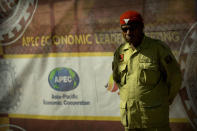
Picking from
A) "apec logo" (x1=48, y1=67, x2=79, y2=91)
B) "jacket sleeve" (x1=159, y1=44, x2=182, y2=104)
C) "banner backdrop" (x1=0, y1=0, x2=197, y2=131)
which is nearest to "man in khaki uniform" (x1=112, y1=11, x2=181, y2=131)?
"jacket sleeve" (x1=159, y1=44, x2=182, y2=104)

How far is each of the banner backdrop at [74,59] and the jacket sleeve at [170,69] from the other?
2.05 ft

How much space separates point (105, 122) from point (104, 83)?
0.47 meters

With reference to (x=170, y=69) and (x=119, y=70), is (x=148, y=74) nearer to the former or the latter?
(x=170, y=69)

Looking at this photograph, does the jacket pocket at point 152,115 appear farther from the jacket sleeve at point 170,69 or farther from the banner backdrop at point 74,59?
the banner backdrop at point 74,59

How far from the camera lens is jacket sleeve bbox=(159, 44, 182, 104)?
2.13 m

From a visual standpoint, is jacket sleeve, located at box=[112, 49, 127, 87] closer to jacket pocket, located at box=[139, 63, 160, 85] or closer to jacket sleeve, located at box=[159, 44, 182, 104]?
jacket pocket, located at box=[139, 63, 160, 85]

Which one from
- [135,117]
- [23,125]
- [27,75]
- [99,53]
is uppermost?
[99,53]

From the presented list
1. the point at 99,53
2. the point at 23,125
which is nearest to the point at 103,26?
the point at 99,53

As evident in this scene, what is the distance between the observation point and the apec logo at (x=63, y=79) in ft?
10.4

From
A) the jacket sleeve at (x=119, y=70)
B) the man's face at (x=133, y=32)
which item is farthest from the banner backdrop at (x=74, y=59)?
the man's face at (x=133, y=32)

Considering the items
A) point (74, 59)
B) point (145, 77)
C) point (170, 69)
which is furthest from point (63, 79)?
point (170, 69)

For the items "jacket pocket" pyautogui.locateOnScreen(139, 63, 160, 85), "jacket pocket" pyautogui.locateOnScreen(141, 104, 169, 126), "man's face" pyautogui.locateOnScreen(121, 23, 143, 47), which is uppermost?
"man's face" pyautogui.locateOnScreen(121, 23, 143, 47)

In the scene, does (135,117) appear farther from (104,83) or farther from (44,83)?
(44,83)

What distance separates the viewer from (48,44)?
324 cm
